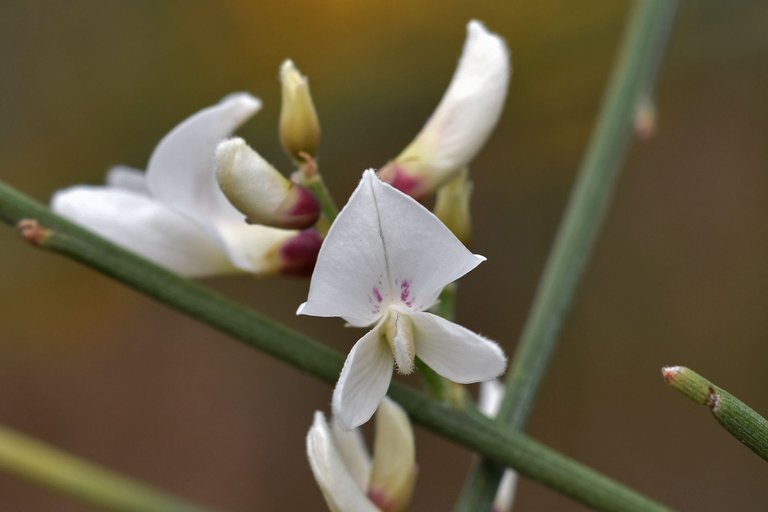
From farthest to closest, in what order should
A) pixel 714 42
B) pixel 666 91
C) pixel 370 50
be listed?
pixel 666 91, pixel 370 50, pixel 714 42

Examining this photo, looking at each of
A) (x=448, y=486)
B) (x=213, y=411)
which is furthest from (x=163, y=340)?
(x=448, y=486)

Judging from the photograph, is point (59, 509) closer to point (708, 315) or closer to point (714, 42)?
point (708, 315)

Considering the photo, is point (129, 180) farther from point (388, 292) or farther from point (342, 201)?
point (342, 201)

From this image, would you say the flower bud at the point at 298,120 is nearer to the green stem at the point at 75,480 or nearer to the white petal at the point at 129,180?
the white petal at the point at 129,180

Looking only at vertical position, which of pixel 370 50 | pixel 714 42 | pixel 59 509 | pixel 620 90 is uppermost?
pixel 714 42

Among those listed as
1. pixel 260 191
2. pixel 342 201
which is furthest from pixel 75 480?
pixel 342 201

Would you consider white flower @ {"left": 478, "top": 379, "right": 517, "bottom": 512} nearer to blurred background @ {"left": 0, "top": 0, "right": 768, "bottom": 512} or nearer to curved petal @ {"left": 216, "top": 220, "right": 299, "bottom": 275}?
curved petal @ {"left": 216, "top": 220, "right": 299, "bottom": 275}

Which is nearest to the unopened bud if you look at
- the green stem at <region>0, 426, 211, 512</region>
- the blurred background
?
the green stem at <region>0, 426, 211, 512</region>
